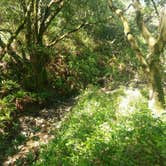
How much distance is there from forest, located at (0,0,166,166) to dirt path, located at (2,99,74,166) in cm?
3

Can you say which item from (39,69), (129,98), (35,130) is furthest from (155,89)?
(39,69)

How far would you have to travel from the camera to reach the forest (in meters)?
7.16

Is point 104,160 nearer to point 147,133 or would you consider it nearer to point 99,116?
point 147,133

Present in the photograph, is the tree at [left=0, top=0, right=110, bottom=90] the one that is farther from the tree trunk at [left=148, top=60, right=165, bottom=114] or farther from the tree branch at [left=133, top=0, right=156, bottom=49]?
the tree trunk at [left=148, top=60, right=165, bottom=114]

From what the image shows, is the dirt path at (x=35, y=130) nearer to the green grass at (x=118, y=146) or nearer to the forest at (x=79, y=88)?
the forest at (x=79, y=88)

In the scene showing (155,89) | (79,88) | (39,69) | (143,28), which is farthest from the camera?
(79,88)

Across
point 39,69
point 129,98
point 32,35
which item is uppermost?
point 32,35

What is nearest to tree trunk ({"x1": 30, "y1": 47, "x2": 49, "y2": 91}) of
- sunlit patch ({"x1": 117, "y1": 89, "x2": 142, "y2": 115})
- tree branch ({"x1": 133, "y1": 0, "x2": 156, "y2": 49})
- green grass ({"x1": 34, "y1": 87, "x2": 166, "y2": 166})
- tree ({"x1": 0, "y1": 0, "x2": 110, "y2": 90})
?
tree ({"x1": 0, "y1": 0, "x2": 110, "y2": 90})

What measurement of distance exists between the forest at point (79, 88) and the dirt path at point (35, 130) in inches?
1.3

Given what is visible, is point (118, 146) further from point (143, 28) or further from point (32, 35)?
point (32, 35)

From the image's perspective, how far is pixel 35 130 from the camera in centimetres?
1319

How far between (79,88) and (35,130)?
4.25m

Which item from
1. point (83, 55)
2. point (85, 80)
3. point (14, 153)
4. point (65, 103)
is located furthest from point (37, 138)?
point (83, 55)

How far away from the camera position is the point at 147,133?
22.1 ft
